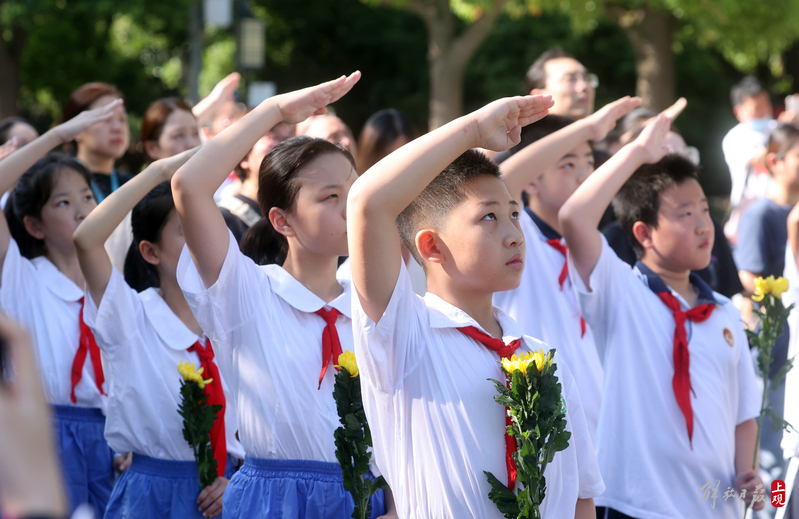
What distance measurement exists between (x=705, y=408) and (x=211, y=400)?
197 cm

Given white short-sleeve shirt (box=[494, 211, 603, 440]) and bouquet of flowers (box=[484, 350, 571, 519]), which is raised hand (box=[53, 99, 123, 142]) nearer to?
white short-sleeve shirt (box=[494, 211, 603, 440])

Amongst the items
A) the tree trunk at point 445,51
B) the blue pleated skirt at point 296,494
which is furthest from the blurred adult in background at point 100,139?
the tree trunk at point 445,51

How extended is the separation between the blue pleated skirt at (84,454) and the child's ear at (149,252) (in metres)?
0.82

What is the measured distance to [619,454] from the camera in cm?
334

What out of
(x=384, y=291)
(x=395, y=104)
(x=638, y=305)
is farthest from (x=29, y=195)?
(x=395, y=104)

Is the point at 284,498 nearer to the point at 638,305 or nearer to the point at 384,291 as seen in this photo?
the point at 384,291

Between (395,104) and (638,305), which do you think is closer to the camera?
(638,305)

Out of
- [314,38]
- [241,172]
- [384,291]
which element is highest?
[314,38]

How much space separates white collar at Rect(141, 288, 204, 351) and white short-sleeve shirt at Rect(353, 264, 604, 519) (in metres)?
1.35

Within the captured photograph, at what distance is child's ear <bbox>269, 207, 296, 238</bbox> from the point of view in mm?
2949

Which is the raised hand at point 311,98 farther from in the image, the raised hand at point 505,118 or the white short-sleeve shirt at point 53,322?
the white short-sleeve shirt at point 53,322

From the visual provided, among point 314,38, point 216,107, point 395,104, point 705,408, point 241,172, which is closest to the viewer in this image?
point 705,408

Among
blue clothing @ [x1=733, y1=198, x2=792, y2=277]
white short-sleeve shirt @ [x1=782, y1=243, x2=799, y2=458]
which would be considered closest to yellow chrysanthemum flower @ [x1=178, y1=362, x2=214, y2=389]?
white short-sleeve shirt @ [x1=782, y1=243, x2=799, y2=458]

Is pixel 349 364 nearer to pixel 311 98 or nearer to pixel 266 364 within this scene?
pixel 266 364
